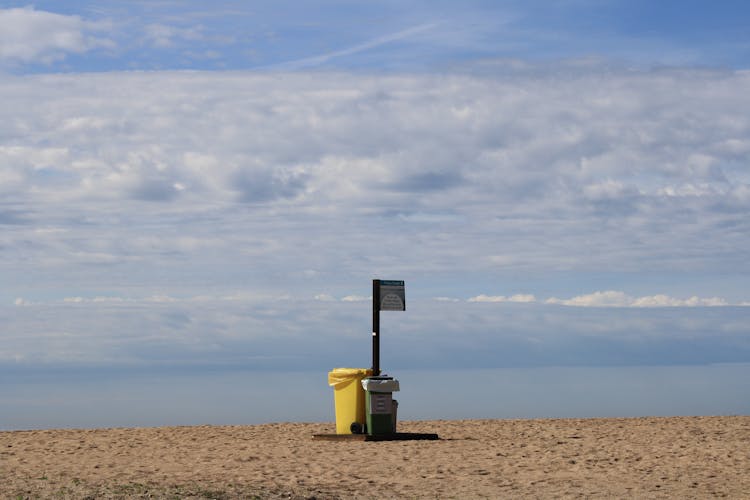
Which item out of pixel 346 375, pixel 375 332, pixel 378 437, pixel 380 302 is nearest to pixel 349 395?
pixel 346 375

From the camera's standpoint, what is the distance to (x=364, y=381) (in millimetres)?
18656

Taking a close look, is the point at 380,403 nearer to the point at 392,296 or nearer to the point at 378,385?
the point at 378,385

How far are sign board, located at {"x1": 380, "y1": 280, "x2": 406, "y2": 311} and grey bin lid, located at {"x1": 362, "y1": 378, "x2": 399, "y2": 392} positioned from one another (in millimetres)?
1334

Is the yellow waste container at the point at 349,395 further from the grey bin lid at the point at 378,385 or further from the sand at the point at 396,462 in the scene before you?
the sand at the point at 396,462

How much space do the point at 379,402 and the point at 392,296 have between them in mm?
1933

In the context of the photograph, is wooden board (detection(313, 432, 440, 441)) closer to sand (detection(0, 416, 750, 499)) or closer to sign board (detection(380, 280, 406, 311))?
sand (detection(0, 416, 750, 499))

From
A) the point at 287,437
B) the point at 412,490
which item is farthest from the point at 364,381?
the point at 412,490

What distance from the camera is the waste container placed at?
61.1 feet

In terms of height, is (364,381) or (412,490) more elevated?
(364,381)

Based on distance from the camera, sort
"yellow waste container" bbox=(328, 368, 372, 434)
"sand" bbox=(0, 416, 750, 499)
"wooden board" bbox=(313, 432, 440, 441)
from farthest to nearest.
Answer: "yellow waste container" bbox=(328, 368, 372, 434)
"wooden board" bbox=(313, 432, 440, 441)
"sand" bbox=(0, 416, 750, 499)

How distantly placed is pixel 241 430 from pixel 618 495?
9339 mm

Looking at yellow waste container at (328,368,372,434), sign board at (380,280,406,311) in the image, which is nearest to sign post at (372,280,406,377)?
sign board at (380,280,406,311)

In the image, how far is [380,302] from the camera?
19.1m

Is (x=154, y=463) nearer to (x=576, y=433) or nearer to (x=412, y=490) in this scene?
(x=412, y=490)
